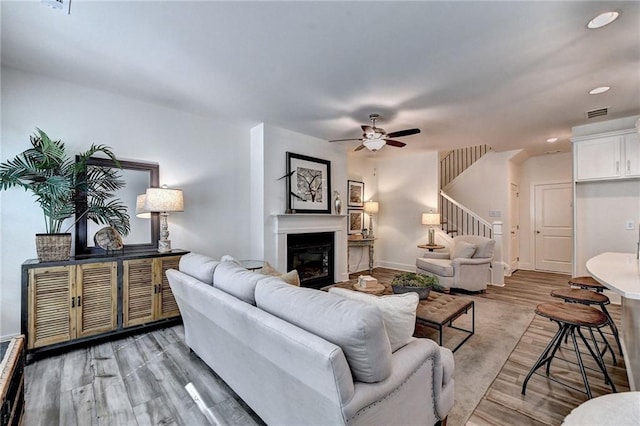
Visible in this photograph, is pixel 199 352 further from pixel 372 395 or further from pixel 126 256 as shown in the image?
pixel 372 395

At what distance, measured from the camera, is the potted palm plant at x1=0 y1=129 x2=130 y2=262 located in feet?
8.66

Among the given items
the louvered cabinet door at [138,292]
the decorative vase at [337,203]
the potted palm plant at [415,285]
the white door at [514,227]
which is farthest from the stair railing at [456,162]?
the louvered cabinet door at [138,292]

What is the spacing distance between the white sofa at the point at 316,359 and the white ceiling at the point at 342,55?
187 centimetres

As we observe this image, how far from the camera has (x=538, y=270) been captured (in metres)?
6.56

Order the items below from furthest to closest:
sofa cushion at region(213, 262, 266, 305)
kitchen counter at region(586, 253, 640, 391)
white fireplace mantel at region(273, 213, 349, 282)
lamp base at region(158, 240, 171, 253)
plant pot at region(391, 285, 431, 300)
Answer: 1. white fireplace mantel at region(273, 213, 349, 282)
2. lamp base at region(158, 240, 171, 253)
3. plant pot at region(391, 285, 431, 300)
4. sofa cushion at region(213, 262, 266, 305)
5. kitchen counter at region(586, 253, 640, 391)

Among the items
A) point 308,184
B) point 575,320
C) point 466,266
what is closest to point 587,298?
point 575,320

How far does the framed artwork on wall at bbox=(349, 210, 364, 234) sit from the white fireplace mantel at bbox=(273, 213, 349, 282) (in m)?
0.67

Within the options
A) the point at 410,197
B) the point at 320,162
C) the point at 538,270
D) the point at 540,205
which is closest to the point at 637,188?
the point at 540,205

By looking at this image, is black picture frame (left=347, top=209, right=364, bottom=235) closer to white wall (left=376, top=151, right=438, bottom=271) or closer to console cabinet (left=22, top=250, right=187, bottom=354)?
white wall (left=376, top=151, right=438, bottom=271)

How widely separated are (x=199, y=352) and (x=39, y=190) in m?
2.14

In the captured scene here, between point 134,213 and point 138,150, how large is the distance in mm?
787

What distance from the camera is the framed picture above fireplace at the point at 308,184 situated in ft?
15.5

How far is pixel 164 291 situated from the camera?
3.28 metres

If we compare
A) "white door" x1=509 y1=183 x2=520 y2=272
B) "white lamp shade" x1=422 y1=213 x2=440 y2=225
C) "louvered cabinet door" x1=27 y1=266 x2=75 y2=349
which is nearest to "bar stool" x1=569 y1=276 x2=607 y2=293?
"white lamp shade" x1=422 y1=213 x2=440 y2=225
